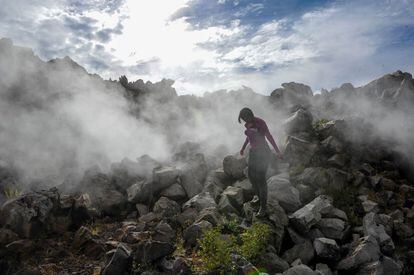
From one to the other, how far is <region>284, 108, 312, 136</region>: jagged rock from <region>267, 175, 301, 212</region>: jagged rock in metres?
3.42

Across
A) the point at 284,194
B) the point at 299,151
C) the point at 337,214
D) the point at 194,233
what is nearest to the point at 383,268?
the point at 337,214

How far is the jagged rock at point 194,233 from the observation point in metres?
7.62

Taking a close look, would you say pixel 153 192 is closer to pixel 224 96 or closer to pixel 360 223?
pixel 360 223

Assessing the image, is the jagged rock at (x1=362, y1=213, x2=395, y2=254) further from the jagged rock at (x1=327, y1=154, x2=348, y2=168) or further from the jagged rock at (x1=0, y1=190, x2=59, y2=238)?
the jagged rock at (x1=0, y1=190, x2=59, y2=238)

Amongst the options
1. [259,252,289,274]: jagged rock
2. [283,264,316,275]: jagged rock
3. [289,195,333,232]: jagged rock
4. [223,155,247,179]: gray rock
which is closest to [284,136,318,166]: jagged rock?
[223,155,247,179]: gray rock

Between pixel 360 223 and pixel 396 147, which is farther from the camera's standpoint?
pixel 396 147

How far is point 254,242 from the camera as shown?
659 cm

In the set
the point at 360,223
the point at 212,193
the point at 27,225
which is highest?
the point at 27,225

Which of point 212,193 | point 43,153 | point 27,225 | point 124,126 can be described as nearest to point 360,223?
point 212,193

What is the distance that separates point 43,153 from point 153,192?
20.9 ft

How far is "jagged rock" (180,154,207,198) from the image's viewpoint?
34.3 feet

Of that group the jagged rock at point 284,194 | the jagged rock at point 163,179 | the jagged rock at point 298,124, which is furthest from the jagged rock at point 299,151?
the jagged rock at point 163,179

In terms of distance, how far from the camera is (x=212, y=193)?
1001 centimetres

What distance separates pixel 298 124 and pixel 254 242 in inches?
260
